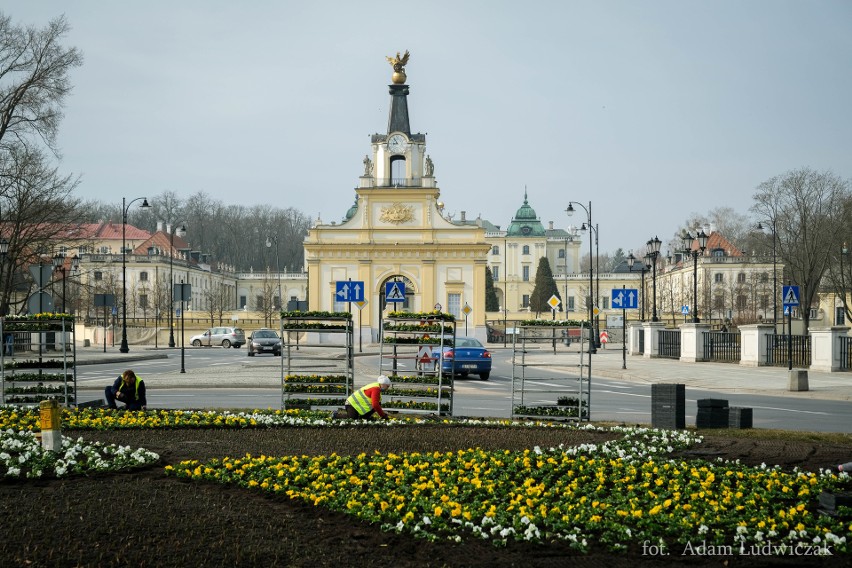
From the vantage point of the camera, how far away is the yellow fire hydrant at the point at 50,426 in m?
12.3

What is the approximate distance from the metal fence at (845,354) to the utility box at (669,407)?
22.4 meters

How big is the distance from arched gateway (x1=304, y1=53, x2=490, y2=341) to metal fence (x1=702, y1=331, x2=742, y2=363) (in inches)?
1433

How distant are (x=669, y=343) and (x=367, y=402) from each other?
36.3 m

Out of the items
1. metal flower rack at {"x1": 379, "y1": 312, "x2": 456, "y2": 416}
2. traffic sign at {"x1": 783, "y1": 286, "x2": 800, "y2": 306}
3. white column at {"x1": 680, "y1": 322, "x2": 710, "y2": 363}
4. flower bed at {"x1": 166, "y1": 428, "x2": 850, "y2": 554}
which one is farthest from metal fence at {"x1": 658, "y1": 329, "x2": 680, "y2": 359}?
flower bed at {"x1": 166, "y1": 428, "x2": 850, "y2": 554}

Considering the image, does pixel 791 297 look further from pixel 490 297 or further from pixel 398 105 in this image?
pixel 490 297

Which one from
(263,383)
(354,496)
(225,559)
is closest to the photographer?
(225,559)

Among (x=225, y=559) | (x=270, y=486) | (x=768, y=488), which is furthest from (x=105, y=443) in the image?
(x=768, y=488)

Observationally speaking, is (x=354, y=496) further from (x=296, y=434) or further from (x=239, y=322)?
(x=239, y=322)

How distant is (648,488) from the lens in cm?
1048

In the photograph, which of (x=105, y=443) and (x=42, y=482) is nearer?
(x=42, y=482)

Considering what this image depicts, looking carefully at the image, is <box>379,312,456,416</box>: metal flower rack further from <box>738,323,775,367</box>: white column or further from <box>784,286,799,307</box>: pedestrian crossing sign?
<box>738,323,775,367</box>: white column

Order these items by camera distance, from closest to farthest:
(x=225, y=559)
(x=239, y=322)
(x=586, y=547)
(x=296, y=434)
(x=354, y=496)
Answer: (x=225, y=559), (x=586, y=547), (x=354, y=496), (x=296, y=434), (x=239, y=322)

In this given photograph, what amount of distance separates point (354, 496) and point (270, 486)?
117 centimetres

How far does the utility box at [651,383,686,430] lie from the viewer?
1648 cm
